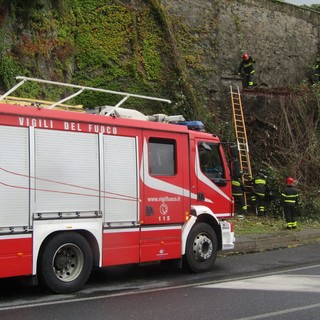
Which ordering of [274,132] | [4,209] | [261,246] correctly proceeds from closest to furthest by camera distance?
[4,209] < [261,246] < [274,132]

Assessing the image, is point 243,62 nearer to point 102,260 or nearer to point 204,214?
point 204,214

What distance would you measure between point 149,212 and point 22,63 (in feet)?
23.2

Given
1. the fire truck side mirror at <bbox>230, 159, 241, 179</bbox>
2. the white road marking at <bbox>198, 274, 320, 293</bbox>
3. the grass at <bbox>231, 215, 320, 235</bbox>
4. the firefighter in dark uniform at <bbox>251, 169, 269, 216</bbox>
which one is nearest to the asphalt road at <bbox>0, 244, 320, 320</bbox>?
the white road marking at <bbox>198, 274, 320, 293</bbox>

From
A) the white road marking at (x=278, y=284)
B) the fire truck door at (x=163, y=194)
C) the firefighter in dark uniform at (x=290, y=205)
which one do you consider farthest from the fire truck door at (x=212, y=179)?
the firefighter in dark uniform at (x=290, y=205)

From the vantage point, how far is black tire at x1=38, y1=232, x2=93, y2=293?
24.0ft

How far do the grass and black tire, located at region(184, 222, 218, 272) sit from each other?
14.7ft

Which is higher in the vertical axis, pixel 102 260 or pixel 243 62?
pixel 243 62

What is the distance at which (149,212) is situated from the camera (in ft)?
28.3

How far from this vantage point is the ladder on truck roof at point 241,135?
1857 centimetres

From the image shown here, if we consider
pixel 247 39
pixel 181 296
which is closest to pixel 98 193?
pixel 181 296

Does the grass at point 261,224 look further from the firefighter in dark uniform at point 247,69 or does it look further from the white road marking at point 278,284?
the firefighter in dark uniform at point 247,69

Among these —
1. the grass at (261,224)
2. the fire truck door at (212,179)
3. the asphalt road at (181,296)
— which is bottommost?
the asphalt road at (181,296)

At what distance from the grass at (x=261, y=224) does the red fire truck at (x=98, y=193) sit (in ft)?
16.6

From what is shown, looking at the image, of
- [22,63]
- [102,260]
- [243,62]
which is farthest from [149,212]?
[243,62]
